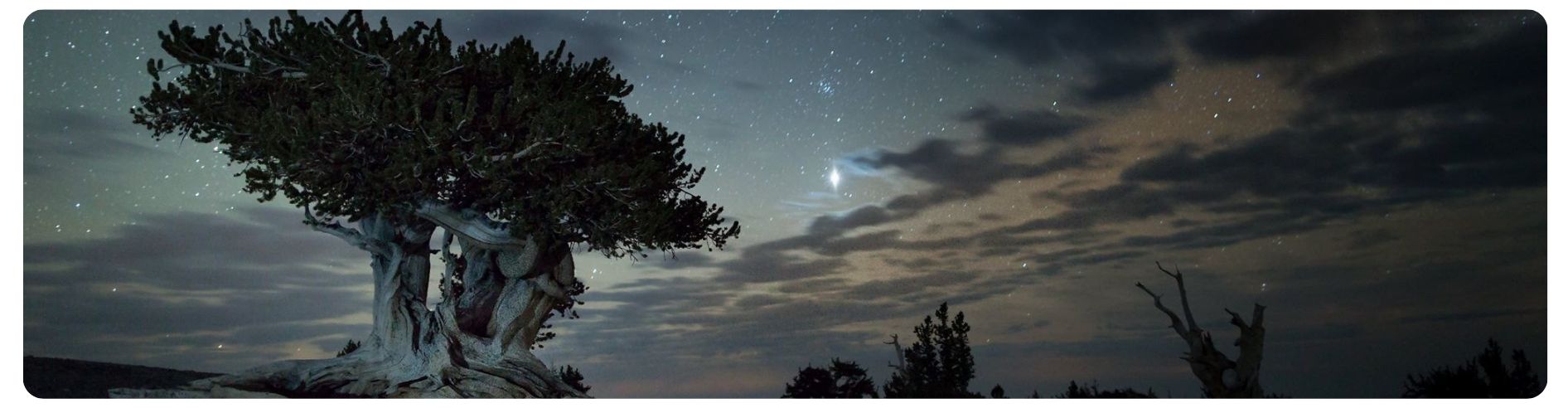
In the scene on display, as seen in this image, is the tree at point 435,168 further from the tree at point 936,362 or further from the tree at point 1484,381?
the tree at point 1484,381

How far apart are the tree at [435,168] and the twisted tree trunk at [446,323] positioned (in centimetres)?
3

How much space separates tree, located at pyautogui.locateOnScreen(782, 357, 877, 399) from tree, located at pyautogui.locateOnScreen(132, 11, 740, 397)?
3.45 meters

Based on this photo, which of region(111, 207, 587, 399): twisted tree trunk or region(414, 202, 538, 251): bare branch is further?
region(414, 202, 538, 251): bare branch

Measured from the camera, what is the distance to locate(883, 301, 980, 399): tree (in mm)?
22250

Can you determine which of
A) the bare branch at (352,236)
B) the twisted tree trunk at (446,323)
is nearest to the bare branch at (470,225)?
the twisted tree trunk at (446,323)

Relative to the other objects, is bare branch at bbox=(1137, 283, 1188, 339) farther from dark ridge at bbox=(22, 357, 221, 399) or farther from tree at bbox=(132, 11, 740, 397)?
dark ridge at bbox=(22, 357, 221, 399)

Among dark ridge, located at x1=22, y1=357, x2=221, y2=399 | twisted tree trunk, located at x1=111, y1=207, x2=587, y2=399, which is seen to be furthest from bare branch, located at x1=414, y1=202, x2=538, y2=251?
dark ridge, located at x1=22, y1=357, x2=221, y2=399

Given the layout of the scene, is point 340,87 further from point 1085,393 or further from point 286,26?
A: point 1085,393

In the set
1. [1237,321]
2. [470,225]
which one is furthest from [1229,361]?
[470,225]

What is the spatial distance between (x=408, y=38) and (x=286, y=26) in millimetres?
2082

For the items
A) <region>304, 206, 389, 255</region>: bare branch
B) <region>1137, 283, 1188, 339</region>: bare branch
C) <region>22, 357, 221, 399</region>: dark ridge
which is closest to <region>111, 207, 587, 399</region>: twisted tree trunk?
<region>304, 206, 389, 255</region>: bare branch

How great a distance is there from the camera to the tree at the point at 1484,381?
1905 cm

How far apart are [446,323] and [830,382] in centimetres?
684

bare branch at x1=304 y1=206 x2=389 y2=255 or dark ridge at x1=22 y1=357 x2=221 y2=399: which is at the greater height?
bare branch at x1=304 y1=206 x2=389 y2=255
